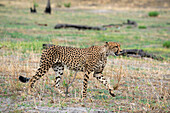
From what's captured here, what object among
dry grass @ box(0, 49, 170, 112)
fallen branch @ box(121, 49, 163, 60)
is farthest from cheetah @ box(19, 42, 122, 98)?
fallen branch @ box(121, 49, 163, 60)

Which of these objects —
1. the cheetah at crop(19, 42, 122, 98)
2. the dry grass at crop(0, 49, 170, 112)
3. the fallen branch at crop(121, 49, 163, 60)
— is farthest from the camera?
the fallen branch at crop(121, 49, 163, 60)

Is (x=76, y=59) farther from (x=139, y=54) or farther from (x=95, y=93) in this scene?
(x=139, y=54)

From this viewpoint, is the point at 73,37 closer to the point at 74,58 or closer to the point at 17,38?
the point at 17,38

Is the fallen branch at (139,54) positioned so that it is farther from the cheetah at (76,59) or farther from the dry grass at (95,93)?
the cheetah at (76,59)

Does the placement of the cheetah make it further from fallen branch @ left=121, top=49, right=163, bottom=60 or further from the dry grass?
fallen branch @ left=121, top=49, right=163, bottom=60

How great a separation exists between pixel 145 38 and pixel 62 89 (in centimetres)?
1348

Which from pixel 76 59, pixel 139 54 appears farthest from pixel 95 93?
pixel 139 54

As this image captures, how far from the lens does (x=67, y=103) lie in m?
6.58

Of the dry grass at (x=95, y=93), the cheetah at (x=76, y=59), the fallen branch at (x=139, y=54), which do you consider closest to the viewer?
the dry grass at (x=95, y=93)

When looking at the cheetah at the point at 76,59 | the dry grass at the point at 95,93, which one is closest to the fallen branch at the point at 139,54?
the dry grass at the point at 95,93

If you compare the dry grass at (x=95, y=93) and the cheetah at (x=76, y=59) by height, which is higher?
the cheetah at (x=76, y=59)

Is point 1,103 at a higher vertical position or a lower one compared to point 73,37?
lower

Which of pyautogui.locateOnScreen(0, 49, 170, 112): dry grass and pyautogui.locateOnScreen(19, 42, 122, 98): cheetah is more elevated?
pyautogui.locateOnScreen(19, 42, 122, 98): cheetah

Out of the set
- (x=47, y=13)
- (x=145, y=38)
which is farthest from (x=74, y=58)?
(x=47, y=13)
